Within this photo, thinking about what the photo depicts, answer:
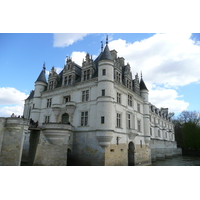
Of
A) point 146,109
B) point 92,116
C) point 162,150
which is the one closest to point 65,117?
point 92,116

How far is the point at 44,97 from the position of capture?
26.6 m

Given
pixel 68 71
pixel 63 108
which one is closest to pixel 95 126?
pixel 63 108

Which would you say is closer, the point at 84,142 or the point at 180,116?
the point at 84,142

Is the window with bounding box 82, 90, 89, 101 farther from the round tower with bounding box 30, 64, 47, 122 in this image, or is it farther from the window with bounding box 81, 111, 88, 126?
the round tower with bounding box 30, 64, 47, 122

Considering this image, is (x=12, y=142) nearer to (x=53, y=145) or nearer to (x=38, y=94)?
(x=53, y=145)

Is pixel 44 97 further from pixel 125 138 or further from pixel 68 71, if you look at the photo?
pixel 125 138

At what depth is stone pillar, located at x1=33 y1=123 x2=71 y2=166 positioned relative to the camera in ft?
55.8

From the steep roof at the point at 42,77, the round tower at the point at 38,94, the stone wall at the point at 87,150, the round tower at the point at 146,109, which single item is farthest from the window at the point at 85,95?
the round tower at the point at 146,109

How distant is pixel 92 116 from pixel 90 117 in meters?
0.34

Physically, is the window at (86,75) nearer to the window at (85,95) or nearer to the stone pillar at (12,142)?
the window at (85,95)

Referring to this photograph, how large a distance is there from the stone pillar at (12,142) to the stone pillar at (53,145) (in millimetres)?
2491

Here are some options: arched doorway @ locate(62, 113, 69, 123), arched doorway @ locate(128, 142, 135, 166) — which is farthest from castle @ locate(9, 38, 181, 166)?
arched doorway @ locate(62, 113, 69, 123)

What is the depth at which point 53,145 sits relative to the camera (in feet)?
57.8

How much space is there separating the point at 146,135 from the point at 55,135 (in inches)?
650
